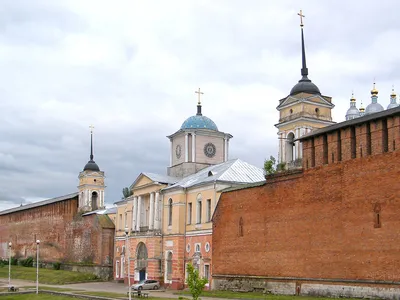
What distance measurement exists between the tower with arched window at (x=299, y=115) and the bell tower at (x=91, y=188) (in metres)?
37.4

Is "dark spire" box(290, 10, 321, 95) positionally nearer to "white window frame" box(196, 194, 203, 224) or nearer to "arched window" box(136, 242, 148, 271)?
"white window frame" box(196, 194, 203, 224)

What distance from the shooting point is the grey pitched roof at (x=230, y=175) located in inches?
1912

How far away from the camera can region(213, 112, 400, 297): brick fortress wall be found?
29500 mm

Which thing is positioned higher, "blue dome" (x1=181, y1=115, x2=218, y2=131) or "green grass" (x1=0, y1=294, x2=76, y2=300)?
"blue dome" (x1=181, y1=115, x2=218, y2=131)

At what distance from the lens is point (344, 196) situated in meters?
32.1

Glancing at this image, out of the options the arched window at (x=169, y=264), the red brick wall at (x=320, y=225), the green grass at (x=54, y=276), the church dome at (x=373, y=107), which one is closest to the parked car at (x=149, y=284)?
the arched window at (x=169, y=264)

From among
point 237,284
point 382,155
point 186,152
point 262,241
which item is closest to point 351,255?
point 382,155

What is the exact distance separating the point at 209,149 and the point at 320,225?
27.7m

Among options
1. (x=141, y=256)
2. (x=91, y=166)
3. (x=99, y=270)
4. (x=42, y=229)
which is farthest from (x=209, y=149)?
(x=42, y=229)

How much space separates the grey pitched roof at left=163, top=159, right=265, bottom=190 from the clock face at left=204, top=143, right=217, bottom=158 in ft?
19.7

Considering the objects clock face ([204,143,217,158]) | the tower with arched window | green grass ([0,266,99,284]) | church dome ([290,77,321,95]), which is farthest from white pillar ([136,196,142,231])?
church dome ([290,77,321,95])

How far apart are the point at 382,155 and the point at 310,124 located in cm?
1662

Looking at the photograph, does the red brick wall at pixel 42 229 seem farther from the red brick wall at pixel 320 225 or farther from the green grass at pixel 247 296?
the green grass at pixel 247 296

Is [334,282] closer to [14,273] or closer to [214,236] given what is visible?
[214,236]
